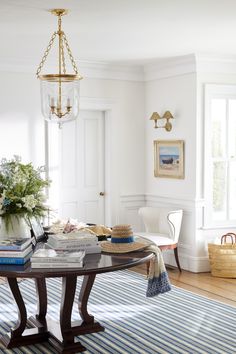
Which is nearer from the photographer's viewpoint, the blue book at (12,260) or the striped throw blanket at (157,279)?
the blue book at (12,260)

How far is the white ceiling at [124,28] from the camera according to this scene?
4.36 metres

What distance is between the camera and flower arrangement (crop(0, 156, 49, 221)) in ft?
13.1

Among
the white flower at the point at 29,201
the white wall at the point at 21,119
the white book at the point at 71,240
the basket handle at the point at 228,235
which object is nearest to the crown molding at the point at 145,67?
the white wall at the point at 21,119

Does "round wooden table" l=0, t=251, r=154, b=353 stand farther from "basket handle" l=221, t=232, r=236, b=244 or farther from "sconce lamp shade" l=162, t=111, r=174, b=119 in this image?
"sconce lamp shade" l=162, t=111, r=174, b=119

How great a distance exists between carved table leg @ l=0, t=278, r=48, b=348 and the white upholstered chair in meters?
2.28

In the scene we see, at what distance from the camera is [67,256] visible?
359 cm

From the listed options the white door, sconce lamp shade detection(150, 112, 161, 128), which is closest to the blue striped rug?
the white door

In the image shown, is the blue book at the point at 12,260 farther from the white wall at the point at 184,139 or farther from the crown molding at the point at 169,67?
the crown molding at the point at 169,67

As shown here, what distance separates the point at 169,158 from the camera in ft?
23.6

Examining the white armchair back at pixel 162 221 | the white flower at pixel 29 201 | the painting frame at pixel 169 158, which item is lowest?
the white armchair back at pixel 162 221

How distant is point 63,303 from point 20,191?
0.85 meters

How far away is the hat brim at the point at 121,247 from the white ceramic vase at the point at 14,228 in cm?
57

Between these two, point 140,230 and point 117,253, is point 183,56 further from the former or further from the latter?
point 117,253

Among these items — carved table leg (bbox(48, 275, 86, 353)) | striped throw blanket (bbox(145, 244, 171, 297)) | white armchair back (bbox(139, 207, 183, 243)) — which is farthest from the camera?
white armchair back (bbox(139, 207, 183, 243))
